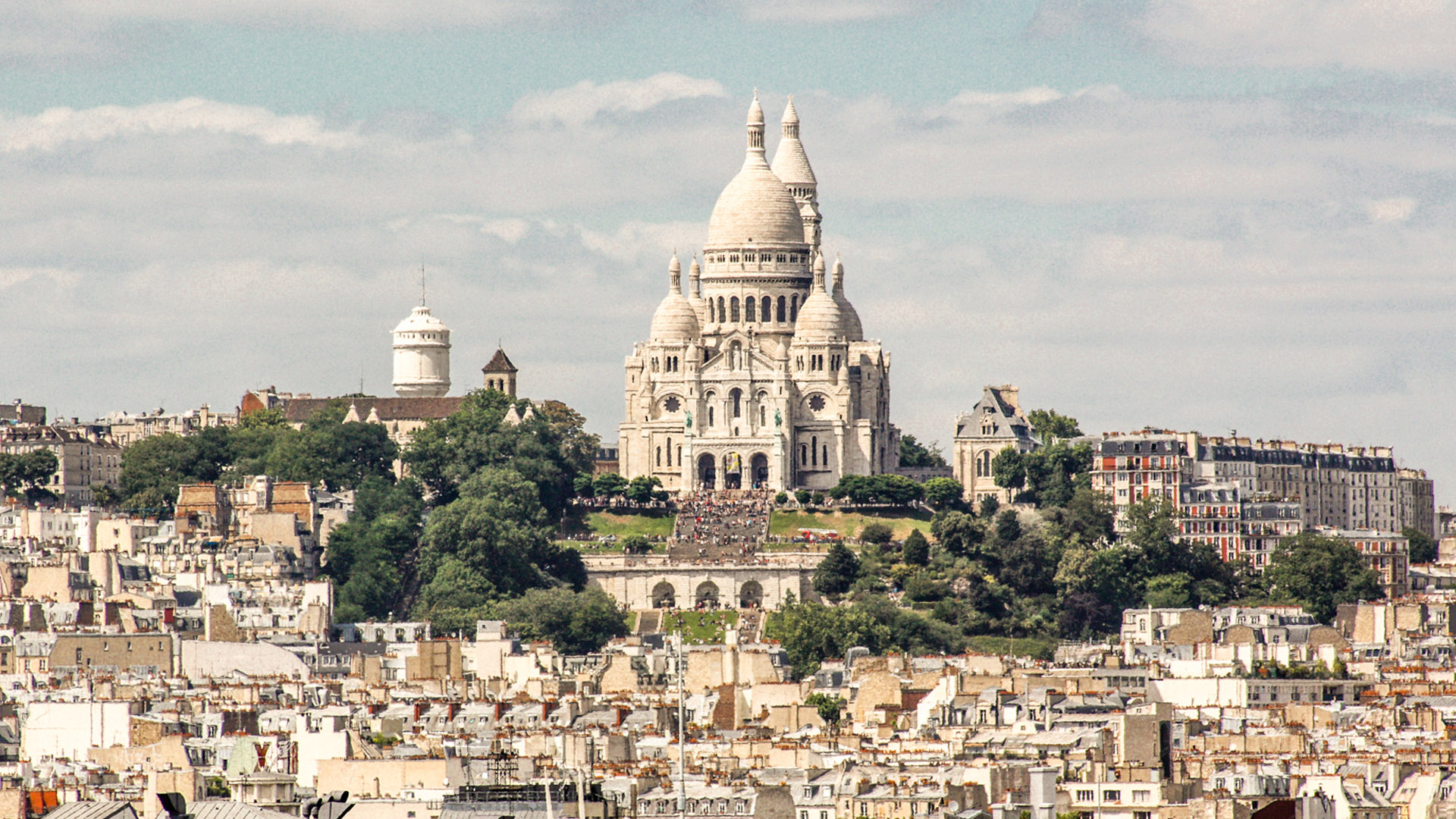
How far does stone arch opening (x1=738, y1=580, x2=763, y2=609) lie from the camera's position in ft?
540

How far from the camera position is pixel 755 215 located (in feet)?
642

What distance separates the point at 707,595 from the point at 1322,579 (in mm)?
24438

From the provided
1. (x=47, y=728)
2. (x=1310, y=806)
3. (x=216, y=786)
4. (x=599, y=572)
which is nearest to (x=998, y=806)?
(x=1310, y=806)

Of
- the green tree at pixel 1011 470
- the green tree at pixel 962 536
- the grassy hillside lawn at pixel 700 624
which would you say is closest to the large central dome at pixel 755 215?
the green tree at pixel 1011 470

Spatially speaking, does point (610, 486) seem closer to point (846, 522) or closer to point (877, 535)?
point (846, 522)

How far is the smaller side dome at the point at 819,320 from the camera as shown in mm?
189375

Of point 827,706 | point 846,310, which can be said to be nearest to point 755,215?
point 846,310

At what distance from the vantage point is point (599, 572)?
167 meters

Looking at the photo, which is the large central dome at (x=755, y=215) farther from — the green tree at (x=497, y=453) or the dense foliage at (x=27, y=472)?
the dense foliage at (x=27, y=472)

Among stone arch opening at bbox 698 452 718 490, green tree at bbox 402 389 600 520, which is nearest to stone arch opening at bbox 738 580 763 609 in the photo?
green tree at bbox 402 389 600 520

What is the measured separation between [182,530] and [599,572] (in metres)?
17.3

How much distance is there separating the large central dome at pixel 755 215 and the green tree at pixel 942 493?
67.7ft

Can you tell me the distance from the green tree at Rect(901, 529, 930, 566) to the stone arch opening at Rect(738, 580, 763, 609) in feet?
20.3

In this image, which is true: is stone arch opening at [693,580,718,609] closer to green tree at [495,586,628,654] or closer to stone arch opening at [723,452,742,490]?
green tree at [495,586,628,654]
